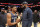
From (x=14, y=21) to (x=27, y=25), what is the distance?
82cm

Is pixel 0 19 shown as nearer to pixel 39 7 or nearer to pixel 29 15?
pixel 29 15

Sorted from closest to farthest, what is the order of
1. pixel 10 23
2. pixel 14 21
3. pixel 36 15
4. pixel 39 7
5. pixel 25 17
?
pixel 10 23
pixel 14 21
pixel 25 17
pixel 36 15
pixel 39 7

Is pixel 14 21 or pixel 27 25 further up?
pixel 14 21

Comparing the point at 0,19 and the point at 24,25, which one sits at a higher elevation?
the point at 0,19

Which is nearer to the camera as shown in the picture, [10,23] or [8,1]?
[10,23]

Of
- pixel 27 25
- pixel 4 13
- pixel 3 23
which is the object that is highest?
pixel 4 13

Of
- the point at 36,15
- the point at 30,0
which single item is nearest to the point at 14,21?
the point at 36,15

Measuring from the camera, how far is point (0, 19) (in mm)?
3807

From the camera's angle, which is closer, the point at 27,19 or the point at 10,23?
the point at 10,23

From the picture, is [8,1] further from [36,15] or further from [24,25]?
[24,25]

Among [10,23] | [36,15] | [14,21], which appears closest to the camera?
[10,23]

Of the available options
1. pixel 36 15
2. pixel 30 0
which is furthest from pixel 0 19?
pixel 30 0

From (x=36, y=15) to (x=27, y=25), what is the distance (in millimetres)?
1323

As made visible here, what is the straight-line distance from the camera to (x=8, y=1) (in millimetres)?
13031
